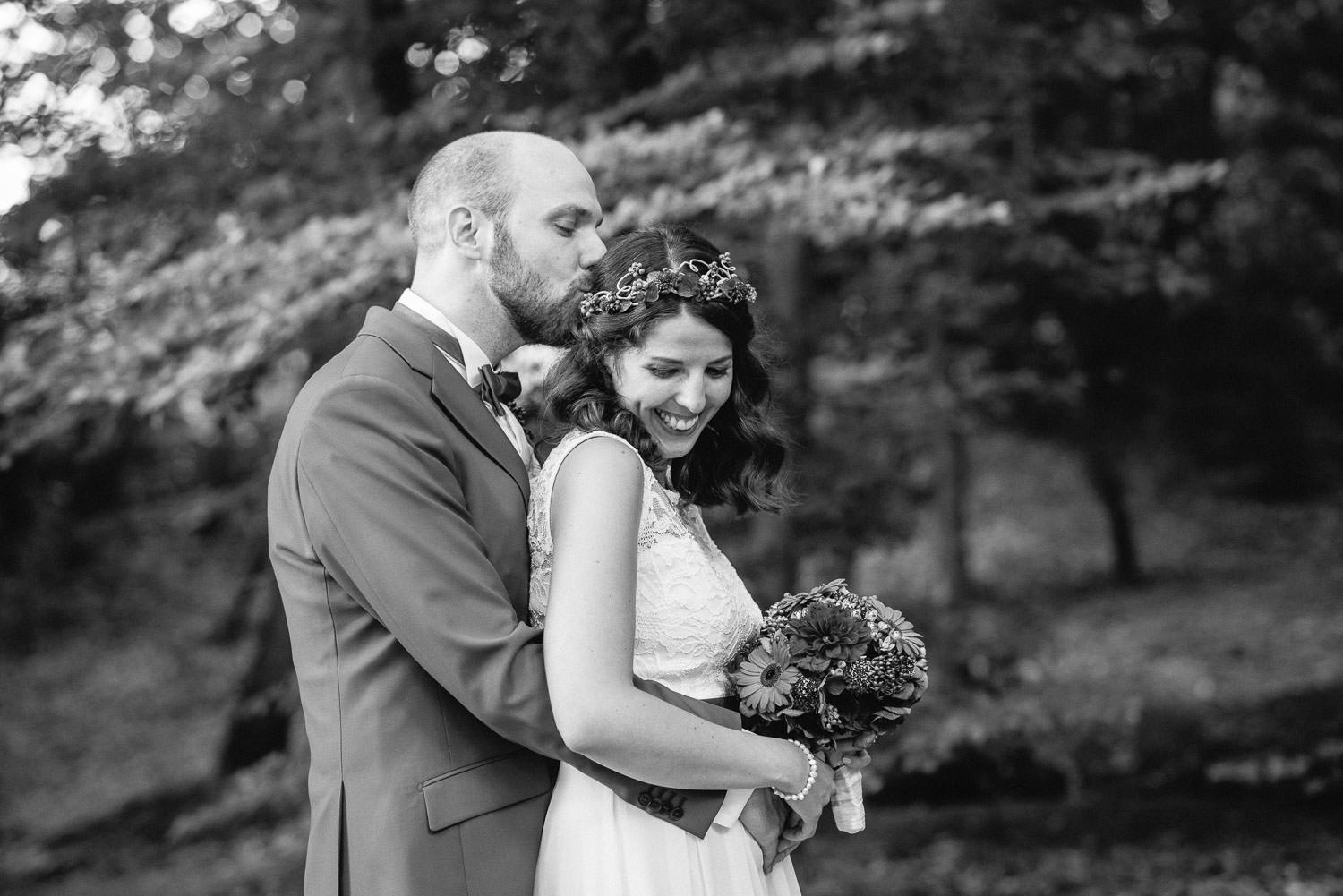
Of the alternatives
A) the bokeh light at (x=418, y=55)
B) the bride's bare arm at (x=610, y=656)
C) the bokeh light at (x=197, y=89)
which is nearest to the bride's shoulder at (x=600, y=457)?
the bride's bare arm at (x=610, y=656)

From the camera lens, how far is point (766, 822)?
2391 mm

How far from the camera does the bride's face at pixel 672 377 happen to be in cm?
232

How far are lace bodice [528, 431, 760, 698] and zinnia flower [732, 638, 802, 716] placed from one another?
7 cm

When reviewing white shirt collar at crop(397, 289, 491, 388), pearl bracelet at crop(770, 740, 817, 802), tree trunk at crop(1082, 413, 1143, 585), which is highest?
white shirt collar at crop(397, 289, 491, 388)

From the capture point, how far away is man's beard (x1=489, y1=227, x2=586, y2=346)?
8.10 feet

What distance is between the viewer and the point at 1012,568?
14.1m

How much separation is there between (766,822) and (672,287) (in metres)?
1.02

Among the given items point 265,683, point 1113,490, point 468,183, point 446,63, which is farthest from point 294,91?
point 1113,490

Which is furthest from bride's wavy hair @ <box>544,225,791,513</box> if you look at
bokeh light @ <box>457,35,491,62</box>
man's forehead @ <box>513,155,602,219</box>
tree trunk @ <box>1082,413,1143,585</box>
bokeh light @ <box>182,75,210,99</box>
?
tree trunk @ <box>1082,413,1143,585</box>

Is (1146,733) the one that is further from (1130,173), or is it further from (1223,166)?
(1223,166)

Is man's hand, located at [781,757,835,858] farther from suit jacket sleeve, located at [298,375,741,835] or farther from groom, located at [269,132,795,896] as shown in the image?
suit jacket sleeve, located at [298,375,741,835]

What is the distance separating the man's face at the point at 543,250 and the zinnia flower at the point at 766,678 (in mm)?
737

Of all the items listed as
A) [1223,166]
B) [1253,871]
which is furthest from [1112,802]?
[1223,166]

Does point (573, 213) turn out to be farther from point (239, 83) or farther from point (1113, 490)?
point (1113, 490)
